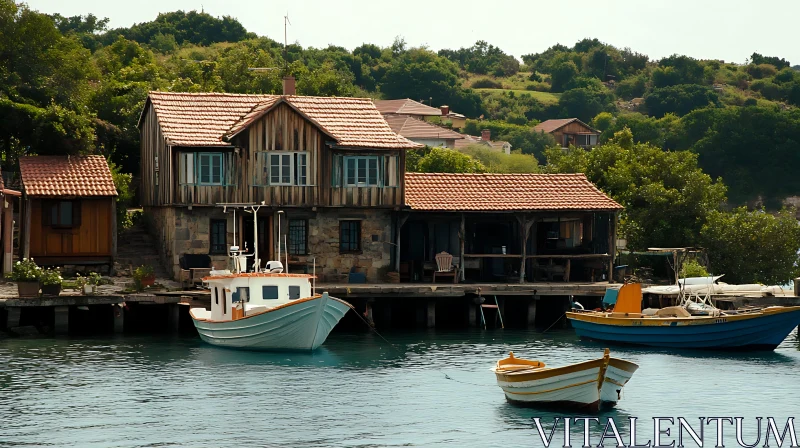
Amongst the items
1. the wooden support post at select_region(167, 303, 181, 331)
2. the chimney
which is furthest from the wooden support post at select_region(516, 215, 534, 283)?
the wooden support post at select_region(167, 303, 181, 331)

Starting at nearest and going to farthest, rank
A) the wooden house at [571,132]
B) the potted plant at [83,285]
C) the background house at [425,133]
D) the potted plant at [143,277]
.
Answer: the potted plant at [83,285]
the potted plant at [143,277]
the background house at [425,133]
the wooden house at [571,132]

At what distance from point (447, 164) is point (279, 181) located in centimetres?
2663

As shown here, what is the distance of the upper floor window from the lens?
156 feet

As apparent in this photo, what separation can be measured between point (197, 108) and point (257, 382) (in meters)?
17.4

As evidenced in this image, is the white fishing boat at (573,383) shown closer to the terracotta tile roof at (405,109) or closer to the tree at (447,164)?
the tree at (447,164)

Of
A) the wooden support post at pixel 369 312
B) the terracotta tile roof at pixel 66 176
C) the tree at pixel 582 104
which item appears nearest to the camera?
the wooden support post at pixel 369 312

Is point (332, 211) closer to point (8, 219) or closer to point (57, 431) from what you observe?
point (8, 219)

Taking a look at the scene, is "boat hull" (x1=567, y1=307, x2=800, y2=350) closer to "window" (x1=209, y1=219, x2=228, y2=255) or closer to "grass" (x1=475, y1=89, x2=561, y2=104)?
"window" (x1=209, y1=219, x2=228, y2=255)

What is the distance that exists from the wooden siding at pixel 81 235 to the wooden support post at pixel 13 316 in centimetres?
546

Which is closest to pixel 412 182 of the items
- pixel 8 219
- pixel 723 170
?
pixel 8 219

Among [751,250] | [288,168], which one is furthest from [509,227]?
[751,250]

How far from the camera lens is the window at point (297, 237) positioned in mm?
48969

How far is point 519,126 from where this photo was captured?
135750mm

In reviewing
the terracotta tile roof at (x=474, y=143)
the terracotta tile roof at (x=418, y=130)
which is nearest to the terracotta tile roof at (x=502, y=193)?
the terracotta tile roof at (x=474, y=143)
